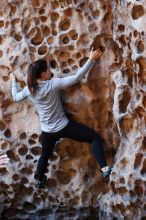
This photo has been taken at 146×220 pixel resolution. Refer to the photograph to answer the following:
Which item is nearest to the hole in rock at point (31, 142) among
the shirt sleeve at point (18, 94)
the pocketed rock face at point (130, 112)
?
the shirt sleeve at point (18, 94)

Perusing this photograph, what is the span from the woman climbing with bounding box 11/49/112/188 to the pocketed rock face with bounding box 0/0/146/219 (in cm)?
18

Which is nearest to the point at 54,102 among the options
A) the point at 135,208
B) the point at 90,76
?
the point at 90,76

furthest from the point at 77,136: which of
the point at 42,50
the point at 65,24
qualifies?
the point at 65,24

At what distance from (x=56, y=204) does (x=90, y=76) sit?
3.63 feet

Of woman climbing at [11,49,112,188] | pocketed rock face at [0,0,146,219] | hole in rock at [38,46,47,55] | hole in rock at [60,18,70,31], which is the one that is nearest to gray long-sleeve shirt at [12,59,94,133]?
woman climbing at [11,49,112,188]

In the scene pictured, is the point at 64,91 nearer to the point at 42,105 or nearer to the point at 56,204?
the point at 42,105

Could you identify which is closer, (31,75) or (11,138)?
(31,75)

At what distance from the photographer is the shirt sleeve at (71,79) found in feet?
13.1

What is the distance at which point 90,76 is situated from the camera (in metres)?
4.32

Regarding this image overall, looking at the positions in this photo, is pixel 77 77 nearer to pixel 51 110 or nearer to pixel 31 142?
pixel 51 110

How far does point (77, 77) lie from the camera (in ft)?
13.1

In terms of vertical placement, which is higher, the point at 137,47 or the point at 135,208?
the point at 137,47

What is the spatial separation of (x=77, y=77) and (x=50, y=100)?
0.29 meters

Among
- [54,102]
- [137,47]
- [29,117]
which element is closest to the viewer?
[137,47]
